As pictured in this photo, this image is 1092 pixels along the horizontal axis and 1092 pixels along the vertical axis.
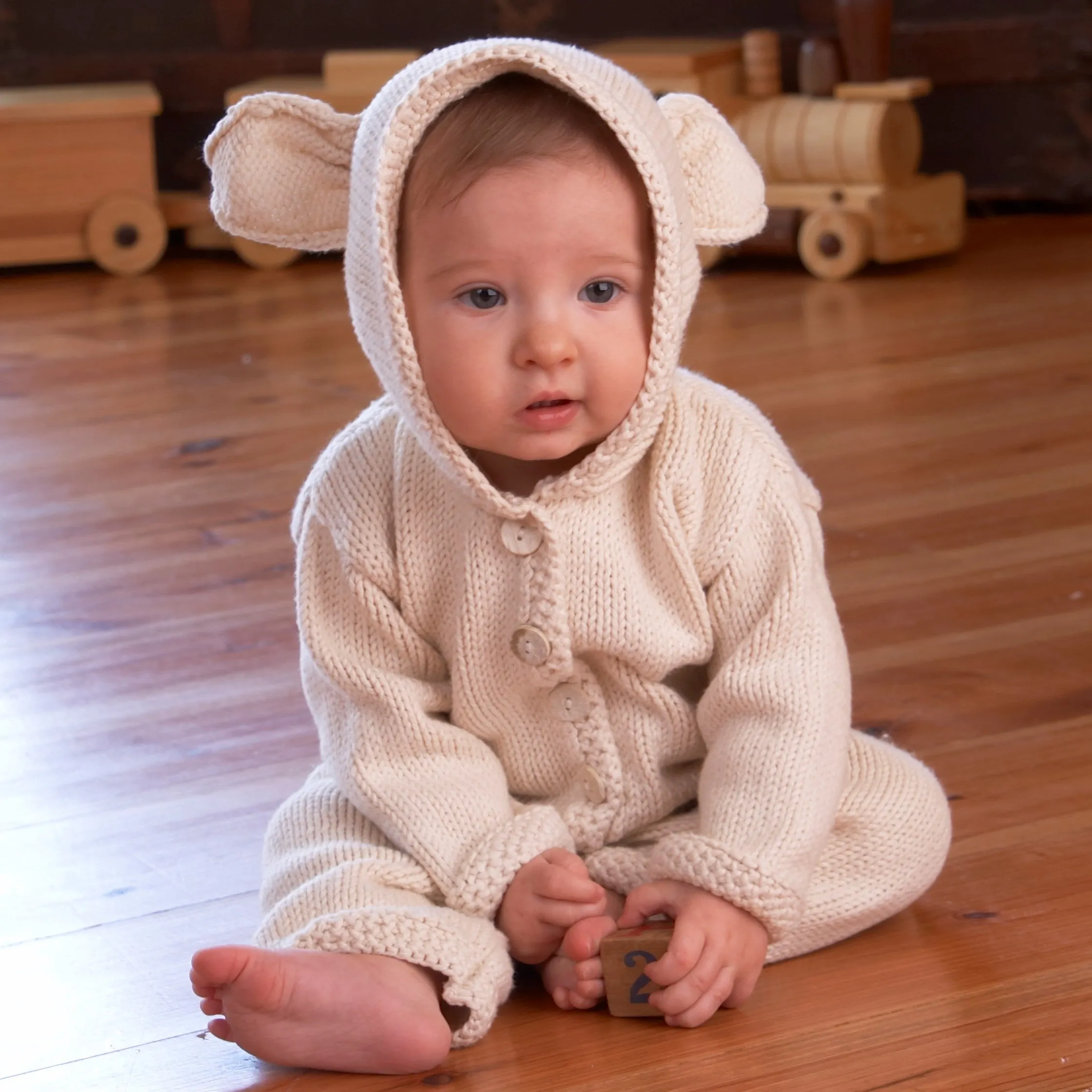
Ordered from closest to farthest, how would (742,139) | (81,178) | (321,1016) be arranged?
(321,1016) < (742,139) < (81,178)

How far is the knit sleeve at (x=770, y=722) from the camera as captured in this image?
92 cm

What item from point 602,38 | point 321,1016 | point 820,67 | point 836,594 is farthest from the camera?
point 602,38

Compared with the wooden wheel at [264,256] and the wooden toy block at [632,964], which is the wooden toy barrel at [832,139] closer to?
the wooden wheel at [264,256]

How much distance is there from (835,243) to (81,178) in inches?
53.2

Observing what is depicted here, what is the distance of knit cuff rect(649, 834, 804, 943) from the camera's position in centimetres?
91

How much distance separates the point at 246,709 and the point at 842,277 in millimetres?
1750

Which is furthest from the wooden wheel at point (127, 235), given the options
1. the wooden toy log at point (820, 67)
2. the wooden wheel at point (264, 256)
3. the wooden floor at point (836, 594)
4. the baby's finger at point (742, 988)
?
the baby's finger at point (742, 988)

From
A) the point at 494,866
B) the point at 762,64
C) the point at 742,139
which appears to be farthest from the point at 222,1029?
the point at 762,64

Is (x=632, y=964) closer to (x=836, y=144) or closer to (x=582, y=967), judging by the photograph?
(x=582, y=967)

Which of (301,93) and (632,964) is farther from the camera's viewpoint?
(301,93)

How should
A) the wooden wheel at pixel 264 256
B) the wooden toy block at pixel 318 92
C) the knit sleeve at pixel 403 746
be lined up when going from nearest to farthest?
the knit sleeve at pixel 403 746
the wooden toy block at pixel 318 92
the wooden wheel at pixel 264 256

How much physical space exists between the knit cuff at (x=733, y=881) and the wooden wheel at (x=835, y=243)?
2047 millimetres

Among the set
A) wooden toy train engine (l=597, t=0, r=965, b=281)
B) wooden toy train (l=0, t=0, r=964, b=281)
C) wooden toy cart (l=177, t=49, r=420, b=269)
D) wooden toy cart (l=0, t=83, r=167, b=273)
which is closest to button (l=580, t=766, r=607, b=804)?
wooden toy train (l=0, t=0, r=964, b=281)

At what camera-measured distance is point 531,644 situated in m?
0.99
